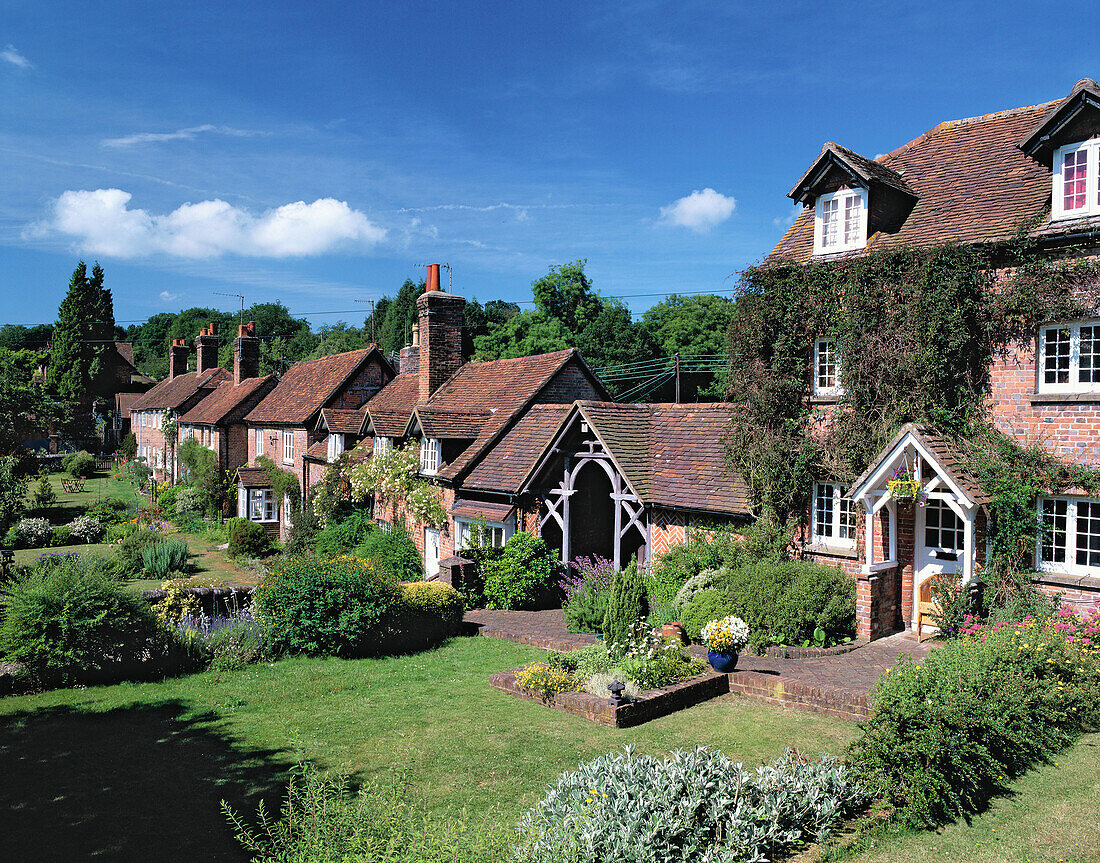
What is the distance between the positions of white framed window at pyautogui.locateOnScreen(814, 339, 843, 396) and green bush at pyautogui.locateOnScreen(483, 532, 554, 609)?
861 cm

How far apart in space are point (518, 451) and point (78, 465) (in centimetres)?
5177

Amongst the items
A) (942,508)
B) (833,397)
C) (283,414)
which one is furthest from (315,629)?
(283,414)

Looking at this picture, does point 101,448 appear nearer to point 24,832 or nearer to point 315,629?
point 315,629

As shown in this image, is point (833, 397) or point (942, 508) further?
point (833, 397)

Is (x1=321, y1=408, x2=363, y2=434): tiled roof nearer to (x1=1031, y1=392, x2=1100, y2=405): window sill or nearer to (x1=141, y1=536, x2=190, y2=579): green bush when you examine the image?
(x1=141, y1=536, x2=190, y2=579): green bush

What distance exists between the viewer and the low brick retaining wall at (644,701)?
440 inches

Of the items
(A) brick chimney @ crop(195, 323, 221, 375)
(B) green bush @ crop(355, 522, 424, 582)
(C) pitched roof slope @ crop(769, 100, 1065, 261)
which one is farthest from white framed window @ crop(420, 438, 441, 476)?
(A) brick chimney @ crop(195, 323, 221, 375)

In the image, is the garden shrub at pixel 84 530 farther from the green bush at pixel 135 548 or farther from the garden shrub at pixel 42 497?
the garden shrub at pixel 42 497

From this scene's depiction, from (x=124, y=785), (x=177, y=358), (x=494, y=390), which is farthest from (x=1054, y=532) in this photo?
(x=177, y=358)

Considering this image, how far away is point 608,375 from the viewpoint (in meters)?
56.7

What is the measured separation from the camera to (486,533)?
21.5 m

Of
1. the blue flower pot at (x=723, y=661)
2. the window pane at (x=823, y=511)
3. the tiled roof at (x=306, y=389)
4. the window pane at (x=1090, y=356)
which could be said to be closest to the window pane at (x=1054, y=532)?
the window pane at (x=1090, y=356)

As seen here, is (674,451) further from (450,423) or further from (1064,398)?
(1064,398)

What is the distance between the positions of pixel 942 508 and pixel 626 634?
7.39 m
